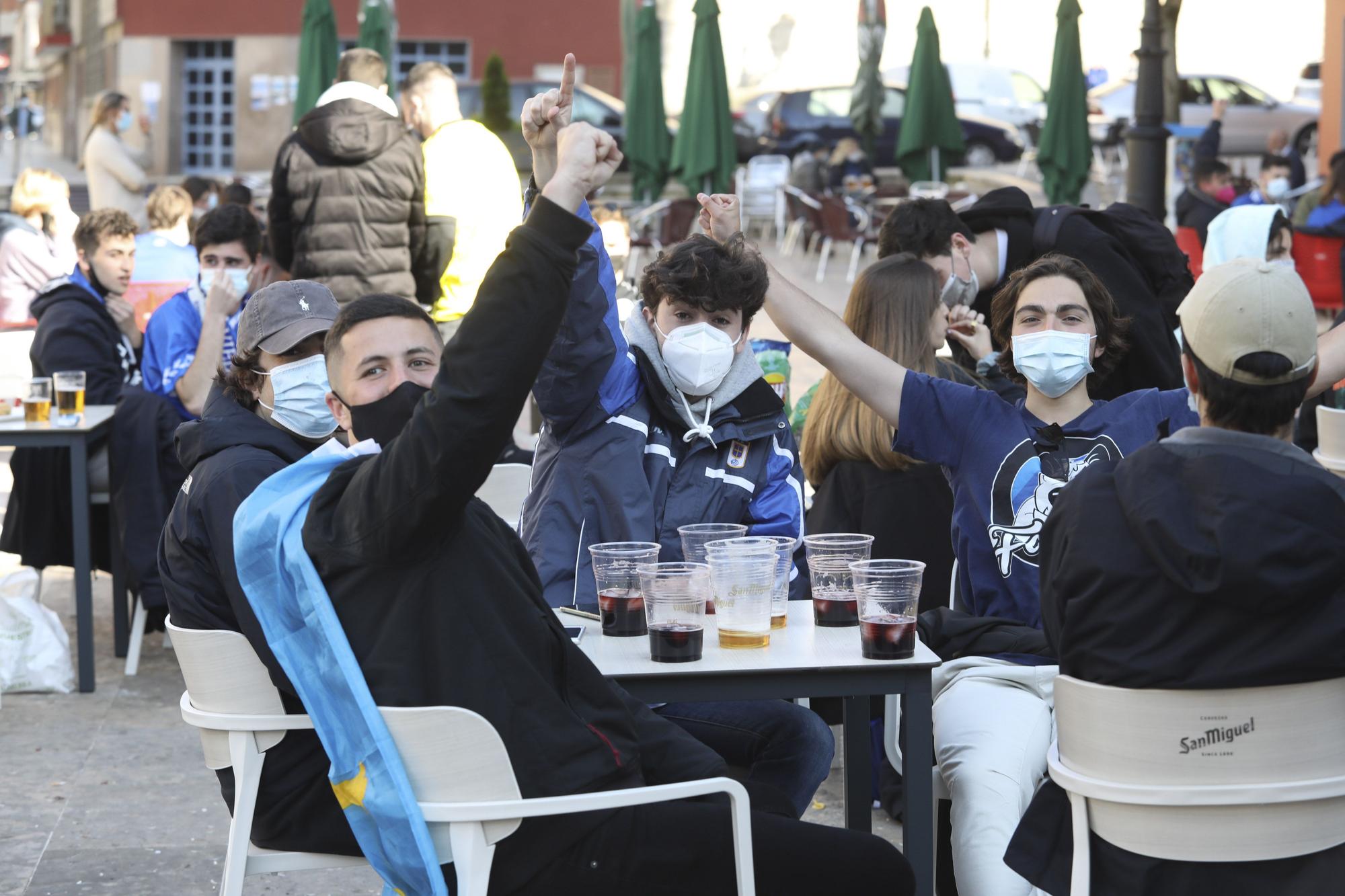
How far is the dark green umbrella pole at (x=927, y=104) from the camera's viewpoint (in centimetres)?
1567

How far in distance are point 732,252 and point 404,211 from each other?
3.87 metres

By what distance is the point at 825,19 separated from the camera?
37.8 m

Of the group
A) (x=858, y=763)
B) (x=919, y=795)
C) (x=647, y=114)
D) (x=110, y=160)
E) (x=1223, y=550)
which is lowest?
(x=858, y=763)

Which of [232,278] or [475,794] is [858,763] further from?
[232,278]

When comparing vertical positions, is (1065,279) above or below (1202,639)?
above

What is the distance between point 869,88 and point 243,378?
15526 millimetres

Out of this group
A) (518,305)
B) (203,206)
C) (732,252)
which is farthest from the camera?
(203,206)

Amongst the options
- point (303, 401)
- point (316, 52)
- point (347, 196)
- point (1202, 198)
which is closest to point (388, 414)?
point (303, 401)

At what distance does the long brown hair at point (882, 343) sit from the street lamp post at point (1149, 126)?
23.3 feet

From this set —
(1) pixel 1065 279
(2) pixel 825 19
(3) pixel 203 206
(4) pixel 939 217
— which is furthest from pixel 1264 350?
(2) pixel 825 19

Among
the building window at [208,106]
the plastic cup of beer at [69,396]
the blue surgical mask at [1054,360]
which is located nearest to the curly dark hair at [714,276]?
the blue surgical mask at [1054,360]

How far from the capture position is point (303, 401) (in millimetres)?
3836

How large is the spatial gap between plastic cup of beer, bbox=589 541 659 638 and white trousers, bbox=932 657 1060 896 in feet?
2.33

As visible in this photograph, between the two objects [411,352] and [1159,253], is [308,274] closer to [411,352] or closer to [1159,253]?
[1159,253]
